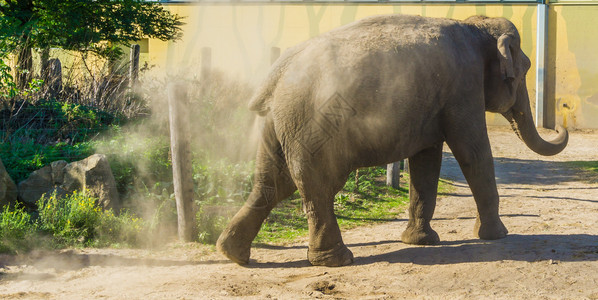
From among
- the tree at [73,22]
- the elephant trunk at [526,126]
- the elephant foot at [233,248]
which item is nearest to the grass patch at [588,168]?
the elephant trunk at [526,126]

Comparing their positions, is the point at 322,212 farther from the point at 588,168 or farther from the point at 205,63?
the point at 588,168

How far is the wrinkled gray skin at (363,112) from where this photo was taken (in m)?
6.02

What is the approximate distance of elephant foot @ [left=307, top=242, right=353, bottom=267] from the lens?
246 inches

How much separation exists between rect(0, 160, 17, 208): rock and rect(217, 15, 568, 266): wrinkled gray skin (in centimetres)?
299

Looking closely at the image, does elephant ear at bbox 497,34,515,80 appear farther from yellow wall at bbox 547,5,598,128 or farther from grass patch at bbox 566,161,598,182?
yellow wall at bbox 547,5,598,128

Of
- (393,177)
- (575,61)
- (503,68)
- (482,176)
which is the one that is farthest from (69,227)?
(575,61)

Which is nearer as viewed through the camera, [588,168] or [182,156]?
[182,156]

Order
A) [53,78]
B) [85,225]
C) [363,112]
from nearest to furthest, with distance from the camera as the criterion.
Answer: [363,112] < [85,225] < [53,78]

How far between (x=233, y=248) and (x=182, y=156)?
1.37m

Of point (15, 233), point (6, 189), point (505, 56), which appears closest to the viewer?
point (505, 56)

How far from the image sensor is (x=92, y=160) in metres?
7.95

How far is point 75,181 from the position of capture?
7980mm

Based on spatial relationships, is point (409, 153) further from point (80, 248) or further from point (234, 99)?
point (234, 99)

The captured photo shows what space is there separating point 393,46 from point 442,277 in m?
2.15
